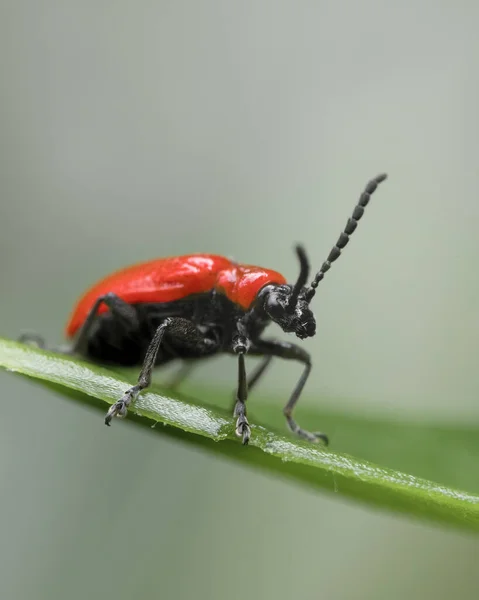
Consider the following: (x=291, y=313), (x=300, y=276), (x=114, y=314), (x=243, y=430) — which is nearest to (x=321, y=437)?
(x=291, y=313)

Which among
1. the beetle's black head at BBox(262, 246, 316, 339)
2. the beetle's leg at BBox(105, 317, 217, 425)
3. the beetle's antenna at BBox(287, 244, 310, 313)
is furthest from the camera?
the beetle's black head at BBox(262, 246, 316, 339)

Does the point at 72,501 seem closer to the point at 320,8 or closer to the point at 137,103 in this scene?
the point at 137,103

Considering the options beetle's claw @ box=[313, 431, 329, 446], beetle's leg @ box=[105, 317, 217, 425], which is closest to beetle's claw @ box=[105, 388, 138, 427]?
beetle's leg @ box=[105, 317, 217, 425]

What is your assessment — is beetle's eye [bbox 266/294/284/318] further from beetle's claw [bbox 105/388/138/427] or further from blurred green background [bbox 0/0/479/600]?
beetle's claw [bbox 105/388/138/427]

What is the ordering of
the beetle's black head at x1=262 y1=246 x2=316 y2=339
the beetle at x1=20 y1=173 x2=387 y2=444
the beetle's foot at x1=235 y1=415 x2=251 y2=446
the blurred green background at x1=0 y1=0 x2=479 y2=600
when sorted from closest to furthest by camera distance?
the beetle's foot at x1=235 y1=415 x2=251 y2=446 → the beetle's black head at x1=262 y1=246 x2=316 y2=339 → the beetle at x1=20 y1=173 x2=387 y2=444 → the blurred green background at x1=0 y1=0 x2=479 y2=600

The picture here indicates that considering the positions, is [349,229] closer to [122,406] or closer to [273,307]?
[273,307]

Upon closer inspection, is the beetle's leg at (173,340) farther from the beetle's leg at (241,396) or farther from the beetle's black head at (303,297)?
the beetle's black head at (303,297)

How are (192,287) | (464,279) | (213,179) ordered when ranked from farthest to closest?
(213,179), (464,279), (192,287)

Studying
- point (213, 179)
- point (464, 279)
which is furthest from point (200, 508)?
point (213, 179)
